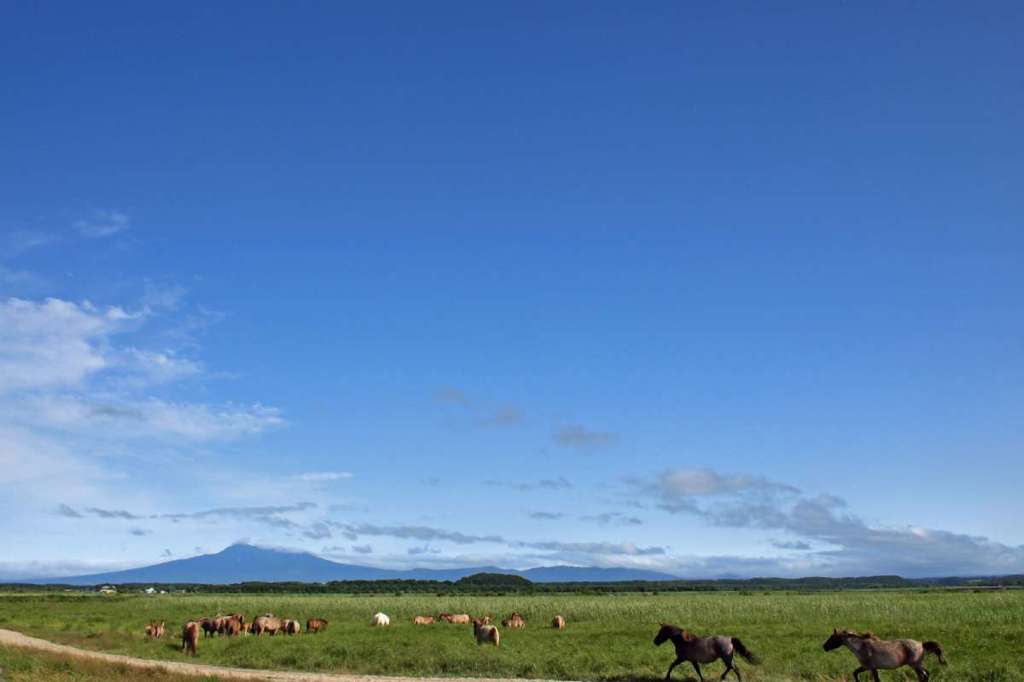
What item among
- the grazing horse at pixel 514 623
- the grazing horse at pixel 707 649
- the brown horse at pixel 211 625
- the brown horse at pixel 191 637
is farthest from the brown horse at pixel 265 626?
the grazing horse at pixel 707 649

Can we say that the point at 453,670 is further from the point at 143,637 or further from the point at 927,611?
the point at 927,611

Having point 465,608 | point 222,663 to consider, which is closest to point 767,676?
point 222,663

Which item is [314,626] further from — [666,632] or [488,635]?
[666,632]

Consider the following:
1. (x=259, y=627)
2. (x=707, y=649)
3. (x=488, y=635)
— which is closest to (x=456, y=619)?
(x=259, y=627)

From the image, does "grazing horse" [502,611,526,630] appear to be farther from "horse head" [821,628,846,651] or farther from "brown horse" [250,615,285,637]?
"horse head" [821,628,846,651]

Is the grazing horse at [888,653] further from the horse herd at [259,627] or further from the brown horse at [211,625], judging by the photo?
the brown horse at [211,625]

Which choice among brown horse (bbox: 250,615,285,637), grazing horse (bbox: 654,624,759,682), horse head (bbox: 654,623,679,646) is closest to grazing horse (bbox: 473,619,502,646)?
brown horse (bbox: 250,615,285,637)

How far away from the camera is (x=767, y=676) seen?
26.6 m

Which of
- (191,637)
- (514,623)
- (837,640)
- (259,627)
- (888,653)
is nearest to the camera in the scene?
(888,653)

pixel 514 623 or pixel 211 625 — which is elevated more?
pixel 211 625

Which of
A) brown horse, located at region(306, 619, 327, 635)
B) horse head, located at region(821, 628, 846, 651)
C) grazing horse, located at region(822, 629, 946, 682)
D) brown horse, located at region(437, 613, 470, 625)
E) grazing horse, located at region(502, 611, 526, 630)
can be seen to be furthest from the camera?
brown horse, located at region(437, 613, 470, 625)

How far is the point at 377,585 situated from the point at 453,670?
169m

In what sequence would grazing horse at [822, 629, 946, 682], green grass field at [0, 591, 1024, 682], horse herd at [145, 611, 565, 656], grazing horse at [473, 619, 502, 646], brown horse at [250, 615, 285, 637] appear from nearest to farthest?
grazing horse at [822, 629, 946, 682], green grass field at [0, 591, 1024, 682], grazing horse at [473, 619, 502, 646], horse herd at [145, 611, 565, 656], brown horse at [250, 615, 285, 637]

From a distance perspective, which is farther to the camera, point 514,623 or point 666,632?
point 514,623
